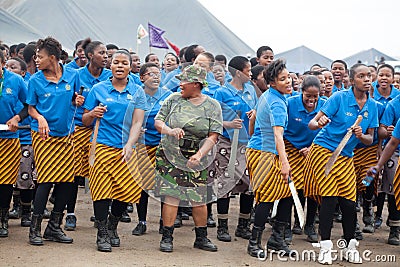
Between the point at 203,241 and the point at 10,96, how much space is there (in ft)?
7.52

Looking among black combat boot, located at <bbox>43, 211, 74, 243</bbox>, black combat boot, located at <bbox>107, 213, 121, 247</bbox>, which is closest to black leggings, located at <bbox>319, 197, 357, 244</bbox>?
black combat boot, located at <bbox>107, 213, 121, 247</bbox>

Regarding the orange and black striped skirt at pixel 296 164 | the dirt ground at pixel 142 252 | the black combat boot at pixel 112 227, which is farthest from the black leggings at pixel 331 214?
the black combat boot at pixel 112 227

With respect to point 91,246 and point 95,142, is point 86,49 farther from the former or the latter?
point 91,246

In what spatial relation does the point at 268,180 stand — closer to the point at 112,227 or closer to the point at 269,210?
the point at 269,210

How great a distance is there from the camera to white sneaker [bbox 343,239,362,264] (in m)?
5.83

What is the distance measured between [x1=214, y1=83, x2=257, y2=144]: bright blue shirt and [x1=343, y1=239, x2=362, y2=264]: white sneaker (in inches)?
58.6

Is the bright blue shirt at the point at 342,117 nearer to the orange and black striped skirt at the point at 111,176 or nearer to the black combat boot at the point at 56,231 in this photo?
the orange and black striped skirt at the point at 111,176

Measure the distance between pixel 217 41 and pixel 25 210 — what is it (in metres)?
17.8

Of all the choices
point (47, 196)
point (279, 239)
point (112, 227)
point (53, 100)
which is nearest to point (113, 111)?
point (53, 100)

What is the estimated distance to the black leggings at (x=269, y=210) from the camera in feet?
19.1

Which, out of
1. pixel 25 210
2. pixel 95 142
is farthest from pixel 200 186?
pixel 25 210

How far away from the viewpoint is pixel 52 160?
5.86 metres

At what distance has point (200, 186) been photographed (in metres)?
5.89

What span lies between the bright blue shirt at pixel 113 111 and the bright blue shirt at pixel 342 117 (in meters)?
1.79
